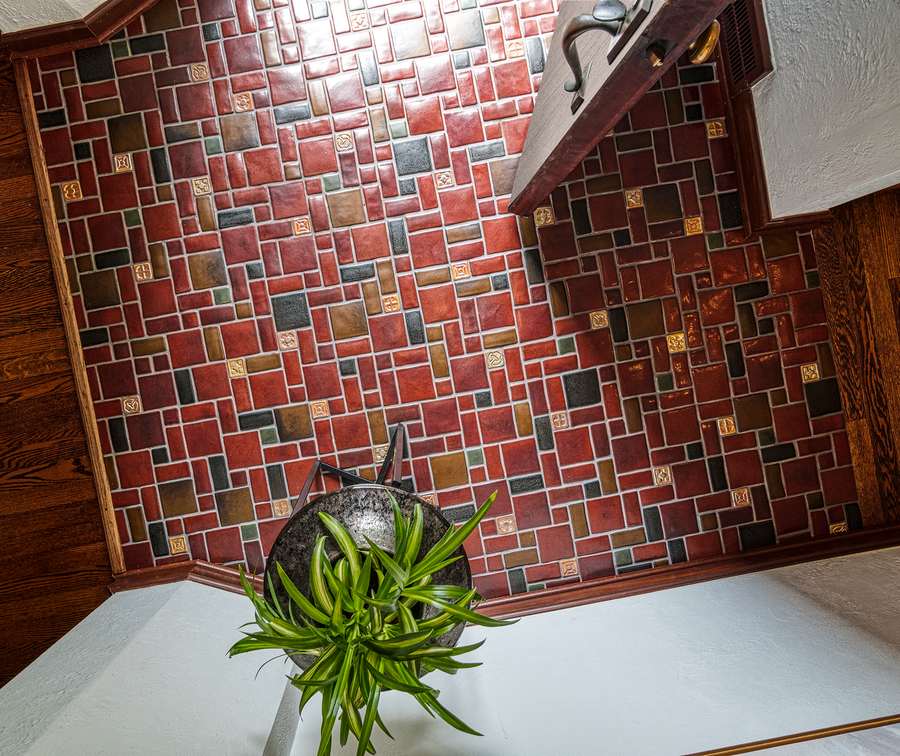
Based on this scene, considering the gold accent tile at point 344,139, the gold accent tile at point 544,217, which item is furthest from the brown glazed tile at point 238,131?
the gold accent tile at point 544,217

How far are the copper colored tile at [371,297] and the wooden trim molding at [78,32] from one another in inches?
55.0

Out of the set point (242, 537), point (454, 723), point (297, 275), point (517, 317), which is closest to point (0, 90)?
point (297, 275)

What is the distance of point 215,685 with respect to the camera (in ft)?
5.26

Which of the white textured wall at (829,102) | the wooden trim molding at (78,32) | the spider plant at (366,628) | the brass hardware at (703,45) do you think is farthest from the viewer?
the wooden trim molding at (78,32)

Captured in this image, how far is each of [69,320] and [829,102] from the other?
8.94 feet

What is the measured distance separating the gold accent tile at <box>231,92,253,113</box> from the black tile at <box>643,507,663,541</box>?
232 centimetres

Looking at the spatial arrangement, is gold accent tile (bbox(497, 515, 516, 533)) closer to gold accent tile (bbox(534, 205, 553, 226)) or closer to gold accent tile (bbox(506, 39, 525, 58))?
gold accent tile (bbox(534, 205, 553, 226))

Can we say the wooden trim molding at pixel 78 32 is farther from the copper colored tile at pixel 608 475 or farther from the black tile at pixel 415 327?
the copper colored tile at pixel 608 475

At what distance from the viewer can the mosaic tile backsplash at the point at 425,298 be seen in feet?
7.50

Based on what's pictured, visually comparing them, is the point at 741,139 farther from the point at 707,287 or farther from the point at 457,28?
the point at 457,28

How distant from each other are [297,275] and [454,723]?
1.70m

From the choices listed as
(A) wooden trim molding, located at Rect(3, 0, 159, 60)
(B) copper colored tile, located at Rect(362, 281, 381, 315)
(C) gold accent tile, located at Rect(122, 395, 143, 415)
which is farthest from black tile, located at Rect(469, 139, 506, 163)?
(C) gold accent tile, located at Rect(122, 395, 143, 415)

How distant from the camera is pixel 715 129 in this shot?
2314mm

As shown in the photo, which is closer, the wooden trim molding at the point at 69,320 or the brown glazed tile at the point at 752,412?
the wooden trim molding at the point at 69,320
